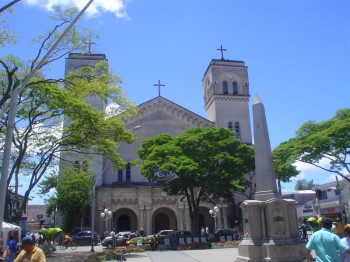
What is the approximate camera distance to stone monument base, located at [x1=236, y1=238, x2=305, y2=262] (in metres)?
12.1

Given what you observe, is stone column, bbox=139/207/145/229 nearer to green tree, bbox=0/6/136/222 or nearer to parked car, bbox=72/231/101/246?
parked car, bbox=72/231/101/246

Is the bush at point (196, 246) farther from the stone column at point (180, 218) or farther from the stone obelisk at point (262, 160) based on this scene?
the stone column at point (180, 218)

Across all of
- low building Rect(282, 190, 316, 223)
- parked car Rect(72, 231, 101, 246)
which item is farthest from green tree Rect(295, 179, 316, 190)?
parked car Rect(72, 231, 101, 246)

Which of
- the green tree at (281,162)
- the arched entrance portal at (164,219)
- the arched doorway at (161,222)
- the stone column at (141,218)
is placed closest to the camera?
the green tree at (281,162)

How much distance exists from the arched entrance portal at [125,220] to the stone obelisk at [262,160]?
1153 inches

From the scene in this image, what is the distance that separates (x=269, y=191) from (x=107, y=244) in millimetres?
19885

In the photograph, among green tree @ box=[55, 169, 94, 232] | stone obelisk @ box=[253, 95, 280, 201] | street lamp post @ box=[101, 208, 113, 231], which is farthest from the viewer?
green tree @ box=[55, 169, 94, 232]

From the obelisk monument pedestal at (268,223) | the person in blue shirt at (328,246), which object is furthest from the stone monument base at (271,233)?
the person in blue shirt at (328,246)

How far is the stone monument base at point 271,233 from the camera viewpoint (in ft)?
39.9

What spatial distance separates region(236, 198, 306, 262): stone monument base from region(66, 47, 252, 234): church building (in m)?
25.6

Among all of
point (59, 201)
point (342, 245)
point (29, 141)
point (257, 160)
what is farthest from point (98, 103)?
point (342, 245)

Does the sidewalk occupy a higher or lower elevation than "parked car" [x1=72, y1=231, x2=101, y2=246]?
lower

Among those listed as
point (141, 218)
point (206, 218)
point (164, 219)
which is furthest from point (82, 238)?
point (206, 218)

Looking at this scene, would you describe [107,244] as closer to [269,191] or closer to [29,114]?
[29,114]
